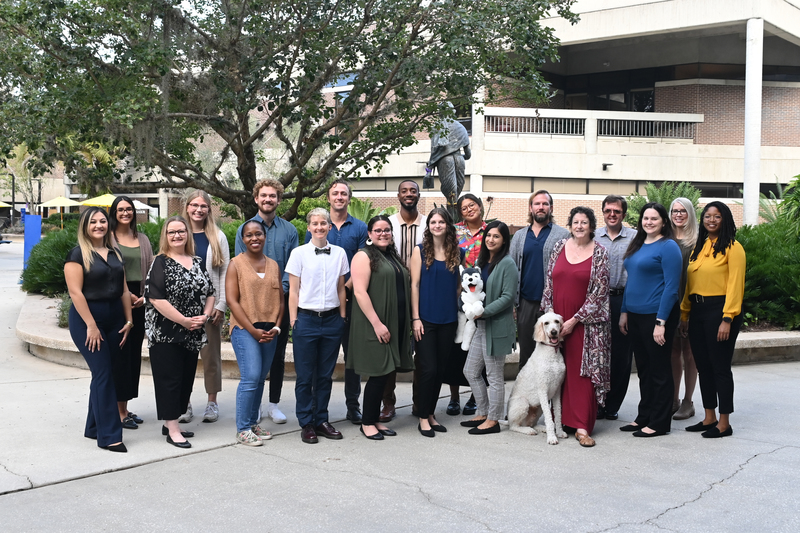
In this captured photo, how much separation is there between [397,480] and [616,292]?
2.76 meters

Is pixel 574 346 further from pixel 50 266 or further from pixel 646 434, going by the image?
pixel 50 266

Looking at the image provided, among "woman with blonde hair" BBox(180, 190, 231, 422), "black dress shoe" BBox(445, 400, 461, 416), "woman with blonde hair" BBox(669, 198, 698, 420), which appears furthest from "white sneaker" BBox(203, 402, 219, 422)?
"woman with blonde hair" BBox(669, 198, 698, 420)

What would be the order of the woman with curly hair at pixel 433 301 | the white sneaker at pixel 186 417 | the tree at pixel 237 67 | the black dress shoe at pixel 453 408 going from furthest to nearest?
the tree at pixel 237 67 → the black dress shoe at pixel 453 408 → the white sneaker at pixel 186 417 → the woman with curly hair at pixel 433 301

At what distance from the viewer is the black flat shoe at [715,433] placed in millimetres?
6191

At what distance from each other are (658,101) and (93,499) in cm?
3178

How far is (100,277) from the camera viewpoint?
224 inches

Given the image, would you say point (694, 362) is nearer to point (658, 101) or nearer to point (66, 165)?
point (66, 165)

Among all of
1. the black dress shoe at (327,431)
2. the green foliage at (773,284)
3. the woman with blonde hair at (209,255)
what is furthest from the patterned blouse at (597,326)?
the green foliage at (773,284)

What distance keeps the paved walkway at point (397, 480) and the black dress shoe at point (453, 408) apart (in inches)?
9.9

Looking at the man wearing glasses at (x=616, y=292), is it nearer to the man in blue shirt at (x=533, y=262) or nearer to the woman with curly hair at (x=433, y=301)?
the man in blue shirt at (x=533, y=262)

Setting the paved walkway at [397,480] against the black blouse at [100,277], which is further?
the black blouse at [100,277]

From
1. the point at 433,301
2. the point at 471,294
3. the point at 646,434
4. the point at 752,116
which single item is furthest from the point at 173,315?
the point at 752,116

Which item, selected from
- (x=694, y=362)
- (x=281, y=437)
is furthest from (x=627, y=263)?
(x=281, y=437)

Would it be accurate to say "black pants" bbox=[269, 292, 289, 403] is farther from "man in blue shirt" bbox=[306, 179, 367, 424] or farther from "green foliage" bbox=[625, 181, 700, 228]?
"green foliage" bbox=[625, 181, 700, 228]
